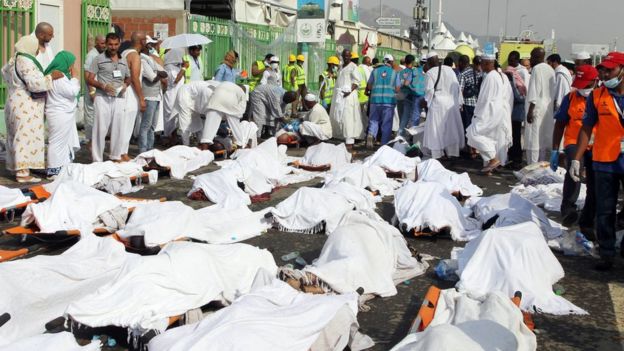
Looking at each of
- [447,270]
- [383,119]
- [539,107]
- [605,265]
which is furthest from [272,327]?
[383,119]

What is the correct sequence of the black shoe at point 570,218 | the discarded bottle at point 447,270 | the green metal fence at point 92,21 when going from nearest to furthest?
the discarded bottle at point 447,270, the black shoe at point 570,218, the green metal fence at point 92,21

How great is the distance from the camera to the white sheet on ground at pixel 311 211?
736 cm

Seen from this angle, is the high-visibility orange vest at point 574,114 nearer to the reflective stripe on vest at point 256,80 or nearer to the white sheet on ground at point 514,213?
the white sheet on ground at point 514,213

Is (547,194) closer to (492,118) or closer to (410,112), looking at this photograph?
(492,118)

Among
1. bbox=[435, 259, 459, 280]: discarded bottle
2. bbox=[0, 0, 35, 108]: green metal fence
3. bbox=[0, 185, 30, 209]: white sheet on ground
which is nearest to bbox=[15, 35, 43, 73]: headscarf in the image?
bbox=[0, 185, 30, 209]: white sheet on ground

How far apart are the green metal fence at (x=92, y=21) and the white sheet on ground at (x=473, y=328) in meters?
11.4

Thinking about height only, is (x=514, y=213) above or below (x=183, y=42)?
below

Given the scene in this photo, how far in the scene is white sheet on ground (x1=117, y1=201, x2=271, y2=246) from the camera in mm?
6449

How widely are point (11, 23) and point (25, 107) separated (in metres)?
3.99

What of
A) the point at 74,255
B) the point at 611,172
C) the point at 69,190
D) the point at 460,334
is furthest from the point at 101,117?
the point at 460,334

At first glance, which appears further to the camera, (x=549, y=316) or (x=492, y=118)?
(x=492, y=118)

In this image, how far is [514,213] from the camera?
7355 mm

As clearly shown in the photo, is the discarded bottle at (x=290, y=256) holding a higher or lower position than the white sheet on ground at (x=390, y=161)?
lower

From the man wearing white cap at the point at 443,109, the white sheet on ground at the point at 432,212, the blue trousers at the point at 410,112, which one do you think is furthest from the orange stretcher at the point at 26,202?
the blue trousers at the point at 410,112
